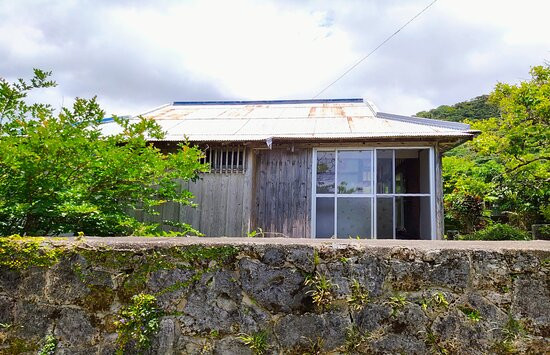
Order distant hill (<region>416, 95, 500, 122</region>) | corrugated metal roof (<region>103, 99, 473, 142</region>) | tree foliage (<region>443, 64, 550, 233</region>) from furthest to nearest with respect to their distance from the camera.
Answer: distant hill (<region>416, 95, 500, 122</region>), tree foliage (<region>443, 64, 550, 233</region>), corrugated metal roof (<region>103, 99, 473, 142</region>)

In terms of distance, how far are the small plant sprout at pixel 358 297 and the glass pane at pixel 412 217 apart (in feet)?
19.0

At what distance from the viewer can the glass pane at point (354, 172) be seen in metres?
7.43

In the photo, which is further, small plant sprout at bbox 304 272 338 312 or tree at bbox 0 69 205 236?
tree at bbox 0 69 205 236

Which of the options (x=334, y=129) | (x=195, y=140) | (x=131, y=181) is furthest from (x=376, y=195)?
(x=131, y=181)

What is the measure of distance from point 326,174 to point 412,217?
78.6 inches

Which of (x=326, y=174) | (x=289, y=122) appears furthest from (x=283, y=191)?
(x=289, y=122)

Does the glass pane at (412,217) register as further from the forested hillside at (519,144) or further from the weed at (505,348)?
the weed at (505,348)

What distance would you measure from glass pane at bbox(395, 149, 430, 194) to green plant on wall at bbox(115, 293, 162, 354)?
247 inches

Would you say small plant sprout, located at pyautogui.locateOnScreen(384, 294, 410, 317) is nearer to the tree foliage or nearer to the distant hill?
the tree foliage

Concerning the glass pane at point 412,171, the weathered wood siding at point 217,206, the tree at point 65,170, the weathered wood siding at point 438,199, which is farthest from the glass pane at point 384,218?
the tree at point 65,170

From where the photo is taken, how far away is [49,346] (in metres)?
2.01

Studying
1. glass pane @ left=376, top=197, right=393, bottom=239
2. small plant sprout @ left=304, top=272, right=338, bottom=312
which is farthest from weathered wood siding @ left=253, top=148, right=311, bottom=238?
small plant sprout @ left=304, top=272, right=338, bottom=312

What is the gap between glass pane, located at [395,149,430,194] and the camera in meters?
7.42

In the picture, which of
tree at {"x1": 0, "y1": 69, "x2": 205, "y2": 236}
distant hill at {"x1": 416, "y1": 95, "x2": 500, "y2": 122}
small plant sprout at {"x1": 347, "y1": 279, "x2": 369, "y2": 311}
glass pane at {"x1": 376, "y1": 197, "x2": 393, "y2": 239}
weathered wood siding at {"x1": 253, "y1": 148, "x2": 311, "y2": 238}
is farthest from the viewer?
distant hill at {"x1": 416, "y1": 95, "x2": 500, "y2": 122}
